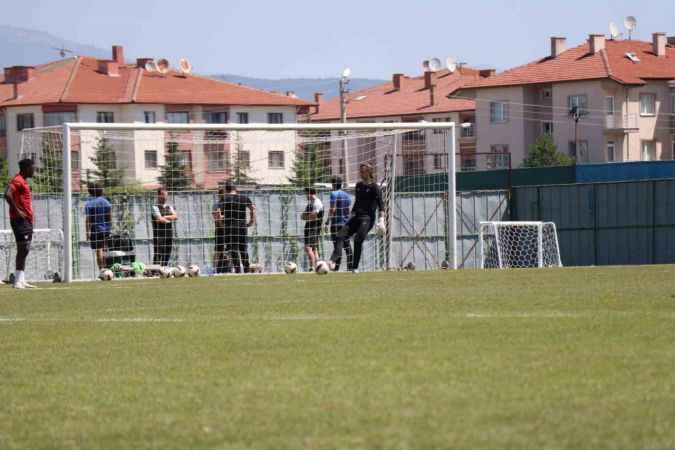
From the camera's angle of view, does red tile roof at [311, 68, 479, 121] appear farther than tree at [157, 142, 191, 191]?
Yes

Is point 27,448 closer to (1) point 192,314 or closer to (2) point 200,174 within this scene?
(1) point 192,314

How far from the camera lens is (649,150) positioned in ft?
313

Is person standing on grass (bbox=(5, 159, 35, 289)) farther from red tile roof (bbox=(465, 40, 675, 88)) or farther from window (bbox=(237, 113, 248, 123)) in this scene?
window (bbox=(237, 113, 248, 123))

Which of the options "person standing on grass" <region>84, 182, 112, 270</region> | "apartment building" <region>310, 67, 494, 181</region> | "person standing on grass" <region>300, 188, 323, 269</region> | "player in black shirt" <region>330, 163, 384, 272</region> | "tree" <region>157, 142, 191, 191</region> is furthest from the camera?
"apartment building" <region>310, 67, 494, 181</region>

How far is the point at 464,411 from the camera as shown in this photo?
20.2 feet

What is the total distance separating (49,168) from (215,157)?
4.55m

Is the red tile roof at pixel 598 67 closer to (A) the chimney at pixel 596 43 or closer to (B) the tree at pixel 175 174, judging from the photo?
(A) the chimney at pixel 596 43

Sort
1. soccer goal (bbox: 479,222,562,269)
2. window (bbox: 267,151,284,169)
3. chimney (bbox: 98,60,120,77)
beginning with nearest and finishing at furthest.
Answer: window (bbox: 267,151,284,169) → soccer goal (bbox: 479,222,562,269) → chimney (bbox: 98,60,120,77)

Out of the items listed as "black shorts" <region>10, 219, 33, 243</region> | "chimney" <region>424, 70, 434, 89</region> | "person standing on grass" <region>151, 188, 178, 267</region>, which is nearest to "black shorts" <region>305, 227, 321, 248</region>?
"person standing on grass" <region>151, 188, 178, 267</region>

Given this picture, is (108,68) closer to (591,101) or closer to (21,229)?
(591,101)

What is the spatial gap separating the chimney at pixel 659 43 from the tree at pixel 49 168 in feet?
255

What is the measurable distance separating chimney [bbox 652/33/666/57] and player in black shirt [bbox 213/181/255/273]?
78.8m

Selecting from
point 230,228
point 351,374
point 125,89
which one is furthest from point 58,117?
point 351,374

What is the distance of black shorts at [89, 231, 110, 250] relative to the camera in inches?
964
